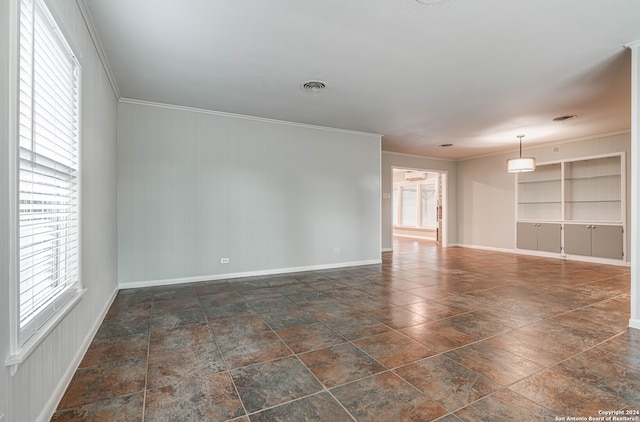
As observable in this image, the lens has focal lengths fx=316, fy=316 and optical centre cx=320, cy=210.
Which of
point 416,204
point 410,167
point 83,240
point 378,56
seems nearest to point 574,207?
point 410,167

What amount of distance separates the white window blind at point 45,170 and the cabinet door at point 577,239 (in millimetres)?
8682

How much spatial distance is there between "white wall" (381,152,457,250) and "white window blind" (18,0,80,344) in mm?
6882

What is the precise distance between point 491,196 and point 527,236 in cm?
140

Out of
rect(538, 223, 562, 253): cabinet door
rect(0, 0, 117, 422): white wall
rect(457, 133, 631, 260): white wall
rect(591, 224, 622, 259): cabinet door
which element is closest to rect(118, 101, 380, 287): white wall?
rect(0, 0, 117, 422): white wall

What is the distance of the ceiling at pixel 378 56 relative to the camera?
8.09 ft

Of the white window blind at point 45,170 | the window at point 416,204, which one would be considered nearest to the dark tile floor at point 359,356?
the white window blind at point 45,170

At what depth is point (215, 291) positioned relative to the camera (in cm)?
429

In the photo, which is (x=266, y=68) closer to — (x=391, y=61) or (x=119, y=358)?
(x=391, y=61)

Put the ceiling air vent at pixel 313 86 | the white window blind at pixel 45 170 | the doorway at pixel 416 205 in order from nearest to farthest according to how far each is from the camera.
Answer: the white window blind at pixel 45 170, the ceiling air vent at pixel 313 86, the doorway at pixel 416 205

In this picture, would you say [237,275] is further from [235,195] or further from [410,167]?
[410,167]

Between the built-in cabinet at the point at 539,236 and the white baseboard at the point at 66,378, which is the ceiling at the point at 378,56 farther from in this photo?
the built-in cabinet at the point at 539,236

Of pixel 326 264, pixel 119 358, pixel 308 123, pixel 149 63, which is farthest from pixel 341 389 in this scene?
pixel 308 123

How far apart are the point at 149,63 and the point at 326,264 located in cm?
413

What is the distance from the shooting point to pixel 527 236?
25.6ft
